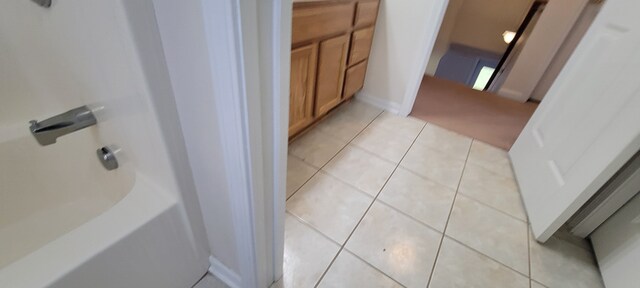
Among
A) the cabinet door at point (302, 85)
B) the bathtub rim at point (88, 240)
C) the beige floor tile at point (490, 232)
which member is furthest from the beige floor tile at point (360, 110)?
the bathtub rim at point (88, 240)

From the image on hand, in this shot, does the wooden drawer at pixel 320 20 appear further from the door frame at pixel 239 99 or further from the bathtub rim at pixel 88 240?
the bathtub rim at pixel 88 240

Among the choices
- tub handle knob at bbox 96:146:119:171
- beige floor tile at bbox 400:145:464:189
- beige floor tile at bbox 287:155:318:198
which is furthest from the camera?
beige floor tile at bbox 400:145:464:189

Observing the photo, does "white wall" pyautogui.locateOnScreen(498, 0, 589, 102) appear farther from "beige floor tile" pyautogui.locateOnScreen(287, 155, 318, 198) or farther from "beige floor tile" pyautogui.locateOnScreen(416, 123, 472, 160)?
"beige floor tile" pyautogui.locateOnScreen(287, 155, 318, 198)

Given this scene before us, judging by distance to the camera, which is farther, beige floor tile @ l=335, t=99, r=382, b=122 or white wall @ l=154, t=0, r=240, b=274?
beige floor tile @ l=335, t=99, r=382, b=122

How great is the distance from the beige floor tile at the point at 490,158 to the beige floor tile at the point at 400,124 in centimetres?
39

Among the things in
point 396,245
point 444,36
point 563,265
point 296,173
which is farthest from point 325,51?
point 444,36

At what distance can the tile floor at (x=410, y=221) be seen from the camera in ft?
3.41

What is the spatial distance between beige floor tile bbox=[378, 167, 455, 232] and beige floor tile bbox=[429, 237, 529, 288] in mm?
136

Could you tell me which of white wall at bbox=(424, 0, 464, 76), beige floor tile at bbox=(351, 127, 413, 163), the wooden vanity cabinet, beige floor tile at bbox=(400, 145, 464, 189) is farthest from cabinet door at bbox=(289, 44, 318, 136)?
white wall at bbox=(424, 0, 464, 76)

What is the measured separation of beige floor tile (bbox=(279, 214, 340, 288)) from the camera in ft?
3.22

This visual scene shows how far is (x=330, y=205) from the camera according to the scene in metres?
1.27

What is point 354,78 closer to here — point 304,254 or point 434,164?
point 434,164

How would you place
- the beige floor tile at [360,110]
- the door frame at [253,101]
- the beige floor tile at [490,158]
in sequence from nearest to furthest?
the door frame at [253,101]
the beige floor tile at [490,158]
the beige floor tile at [360,110]

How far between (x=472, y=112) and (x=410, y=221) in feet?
4.78
